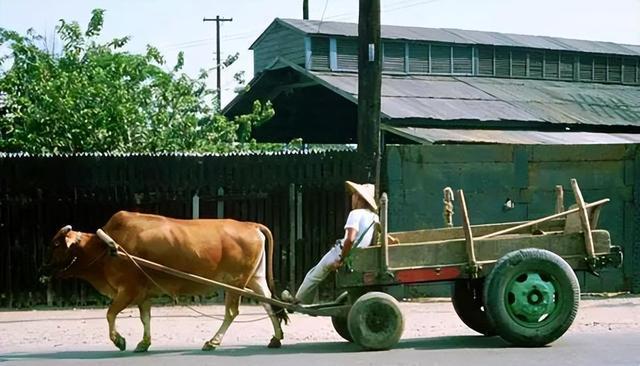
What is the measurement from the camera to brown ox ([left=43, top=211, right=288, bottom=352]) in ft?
38.0

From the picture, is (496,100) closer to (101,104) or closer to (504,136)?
(504,136)

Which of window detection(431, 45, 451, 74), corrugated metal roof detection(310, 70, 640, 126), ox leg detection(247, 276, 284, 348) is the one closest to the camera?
ox leg detection(247, 276, 284, 348)

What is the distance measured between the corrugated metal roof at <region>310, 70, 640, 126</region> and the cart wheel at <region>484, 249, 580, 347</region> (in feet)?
36.7

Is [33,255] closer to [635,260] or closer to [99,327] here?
[99,327]

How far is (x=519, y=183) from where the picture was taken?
17094 mm

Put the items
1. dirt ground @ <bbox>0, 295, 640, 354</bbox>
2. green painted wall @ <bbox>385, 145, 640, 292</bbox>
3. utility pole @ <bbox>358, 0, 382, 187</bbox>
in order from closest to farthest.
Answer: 1. dirt ground @ <bbox>0, 295, 640, 354</bbox>
2. utility pole @ <bbox>358, 0, 382, 187</bbox>
3. green painted wall @ <bbox>385, 145, 640, 292</bbox>

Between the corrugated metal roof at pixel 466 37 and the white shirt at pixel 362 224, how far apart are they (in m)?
18.2

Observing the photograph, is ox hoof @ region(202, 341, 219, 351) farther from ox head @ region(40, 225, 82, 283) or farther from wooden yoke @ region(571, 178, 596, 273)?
wooden yoke @ region(571, 178, 596, 273)

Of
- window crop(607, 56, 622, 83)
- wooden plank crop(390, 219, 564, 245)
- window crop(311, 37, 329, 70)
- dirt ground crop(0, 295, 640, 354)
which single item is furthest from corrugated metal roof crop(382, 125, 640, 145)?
window crop(607, 56, 622, 83)

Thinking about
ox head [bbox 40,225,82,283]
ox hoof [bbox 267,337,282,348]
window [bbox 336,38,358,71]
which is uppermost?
window [bbox 336,38,358,71]

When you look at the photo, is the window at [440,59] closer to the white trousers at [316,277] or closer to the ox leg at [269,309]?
the ox leg at [269,309]

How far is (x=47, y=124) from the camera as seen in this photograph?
1988 cm

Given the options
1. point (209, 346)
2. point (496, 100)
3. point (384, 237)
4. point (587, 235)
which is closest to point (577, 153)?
point (587, 235)

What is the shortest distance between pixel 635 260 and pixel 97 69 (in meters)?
10.9
